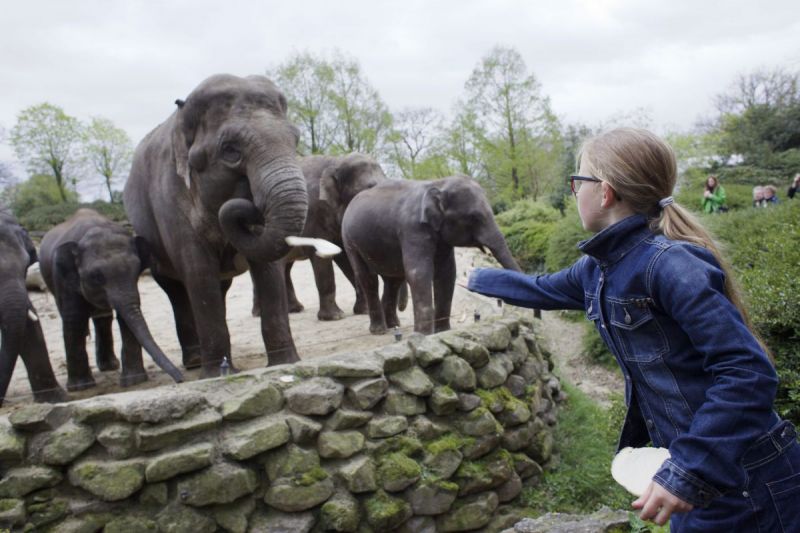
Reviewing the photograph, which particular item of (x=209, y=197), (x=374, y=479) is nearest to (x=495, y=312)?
(x=374, y=479)

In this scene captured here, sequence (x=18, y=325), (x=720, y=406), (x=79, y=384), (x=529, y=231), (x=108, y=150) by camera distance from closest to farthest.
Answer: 1. (x=720, y=406)
2. (x=18, y=325)
3. (x=79, y=384)
4. (x=529, y=231)
5. (x=108, y=150)

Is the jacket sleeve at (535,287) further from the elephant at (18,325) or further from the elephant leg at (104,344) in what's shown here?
the elephant leg at (104,344)

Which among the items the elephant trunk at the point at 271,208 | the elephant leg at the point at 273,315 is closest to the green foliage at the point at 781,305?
the elephant trunk at the point at 271,208

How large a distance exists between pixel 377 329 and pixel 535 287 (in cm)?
395

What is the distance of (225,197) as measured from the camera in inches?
173

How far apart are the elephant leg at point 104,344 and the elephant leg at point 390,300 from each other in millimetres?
2717

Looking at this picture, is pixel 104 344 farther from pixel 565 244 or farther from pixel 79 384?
pixel 565 244

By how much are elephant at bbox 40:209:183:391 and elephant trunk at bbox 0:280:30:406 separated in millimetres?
449

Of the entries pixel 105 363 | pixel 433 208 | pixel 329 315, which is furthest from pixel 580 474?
pixel 105 363

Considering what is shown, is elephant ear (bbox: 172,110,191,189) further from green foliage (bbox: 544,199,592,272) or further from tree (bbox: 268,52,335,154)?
tree (bbox: 268,52,335,154)

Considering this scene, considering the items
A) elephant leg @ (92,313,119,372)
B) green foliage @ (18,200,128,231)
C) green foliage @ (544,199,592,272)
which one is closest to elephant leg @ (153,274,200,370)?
elephant leg @ (92,313,119,372)

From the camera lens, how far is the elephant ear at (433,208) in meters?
5.22

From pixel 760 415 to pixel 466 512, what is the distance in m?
3.60

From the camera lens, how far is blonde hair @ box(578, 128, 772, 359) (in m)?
1.70
